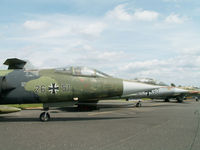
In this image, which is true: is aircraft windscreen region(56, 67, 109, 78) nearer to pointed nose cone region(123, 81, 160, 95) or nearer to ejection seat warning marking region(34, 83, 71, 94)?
ejection seat warning marking region(34, 83, 71, 94)

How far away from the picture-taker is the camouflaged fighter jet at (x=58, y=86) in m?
9.09

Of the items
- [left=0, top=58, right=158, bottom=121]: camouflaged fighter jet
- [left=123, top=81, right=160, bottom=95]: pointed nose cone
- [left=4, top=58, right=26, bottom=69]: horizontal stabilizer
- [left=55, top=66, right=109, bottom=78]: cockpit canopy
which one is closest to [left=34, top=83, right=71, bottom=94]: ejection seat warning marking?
[left=0, top=58, right=158, bottom=121]: camouflaged fighter jet

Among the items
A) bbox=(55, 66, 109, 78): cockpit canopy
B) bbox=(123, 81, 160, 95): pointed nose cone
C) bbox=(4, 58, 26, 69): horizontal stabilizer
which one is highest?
bbox=(4, 58, 26, 69): horizontal stabilizer

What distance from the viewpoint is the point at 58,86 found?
921 cm

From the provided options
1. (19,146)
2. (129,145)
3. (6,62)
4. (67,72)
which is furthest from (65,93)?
(6,62)

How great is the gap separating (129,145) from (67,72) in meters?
5.83

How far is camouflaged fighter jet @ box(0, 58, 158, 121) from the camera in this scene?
9086 millimetres

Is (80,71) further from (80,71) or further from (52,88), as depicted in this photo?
(52,88)

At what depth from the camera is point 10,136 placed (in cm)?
593

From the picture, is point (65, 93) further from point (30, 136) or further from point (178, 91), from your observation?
point (178, 91)

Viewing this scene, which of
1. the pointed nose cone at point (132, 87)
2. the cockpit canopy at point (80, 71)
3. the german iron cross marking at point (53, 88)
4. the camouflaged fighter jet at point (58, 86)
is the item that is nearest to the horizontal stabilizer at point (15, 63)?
the camouflaged fighter jet at point (58, 86)

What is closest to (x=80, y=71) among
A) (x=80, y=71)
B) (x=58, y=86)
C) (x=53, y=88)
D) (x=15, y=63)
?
(x=80, y=71)

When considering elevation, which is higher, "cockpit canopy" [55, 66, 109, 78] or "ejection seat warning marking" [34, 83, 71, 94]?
"cockpit canopy" [55, 66, 109, 78]

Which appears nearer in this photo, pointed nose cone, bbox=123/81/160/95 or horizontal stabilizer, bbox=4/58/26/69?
pointed nose cone, bbox=123/81/160/95
